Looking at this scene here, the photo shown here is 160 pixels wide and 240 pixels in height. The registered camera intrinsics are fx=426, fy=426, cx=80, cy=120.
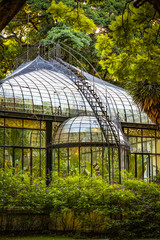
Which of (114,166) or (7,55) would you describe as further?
(7,55)

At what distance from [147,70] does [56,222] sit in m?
6.15

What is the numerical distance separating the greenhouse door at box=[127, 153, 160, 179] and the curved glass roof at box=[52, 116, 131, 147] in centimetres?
324

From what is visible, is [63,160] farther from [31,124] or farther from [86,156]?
[31,124]

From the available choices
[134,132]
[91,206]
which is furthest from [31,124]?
[91,206]

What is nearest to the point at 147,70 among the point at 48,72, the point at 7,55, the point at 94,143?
the point at 94,143

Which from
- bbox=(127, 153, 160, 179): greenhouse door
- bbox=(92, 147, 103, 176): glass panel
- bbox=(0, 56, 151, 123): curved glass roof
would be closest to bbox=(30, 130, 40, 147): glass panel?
bbox=(0, 56, 151, 123): curved glass roof

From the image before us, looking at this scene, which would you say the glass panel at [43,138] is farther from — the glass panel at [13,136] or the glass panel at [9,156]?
the glass panel at [9,156]

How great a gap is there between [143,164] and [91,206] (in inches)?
472

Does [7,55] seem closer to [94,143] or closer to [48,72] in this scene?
[48,72]

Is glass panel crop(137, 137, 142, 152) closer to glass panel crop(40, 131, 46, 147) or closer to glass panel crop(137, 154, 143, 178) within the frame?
glass panel crop(137, 154, 143, 178)

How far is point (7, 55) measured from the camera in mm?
37125

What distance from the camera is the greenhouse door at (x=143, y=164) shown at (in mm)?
25281

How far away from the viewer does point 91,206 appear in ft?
46.5

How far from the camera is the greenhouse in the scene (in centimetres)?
2206
